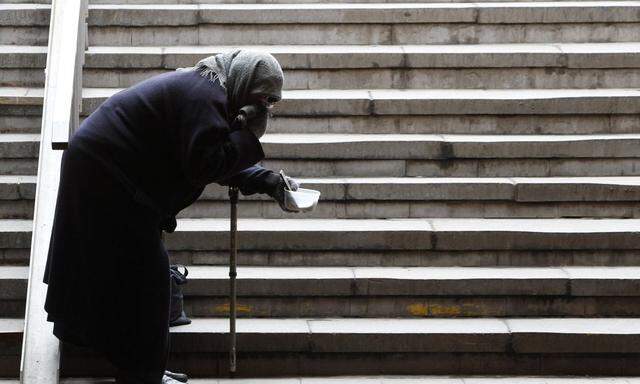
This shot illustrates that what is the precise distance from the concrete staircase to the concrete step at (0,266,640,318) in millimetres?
11

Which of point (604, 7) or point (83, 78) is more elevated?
point (604, 7)

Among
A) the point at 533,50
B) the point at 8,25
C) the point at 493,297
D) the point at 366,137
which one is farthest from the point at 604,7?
the point at 8,25

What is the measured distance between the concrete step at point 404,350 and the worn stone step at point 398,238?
0.59 meters

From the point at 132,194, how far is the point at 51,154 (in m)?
1.49

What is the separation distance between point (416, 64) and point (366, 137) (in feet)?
2.43

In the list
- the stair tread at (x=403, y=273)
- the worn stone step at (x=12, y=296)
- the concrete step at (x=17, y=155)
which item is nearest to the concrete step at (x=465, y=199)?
the stair tread at (x=403, y=273)

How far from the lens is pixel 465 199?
23.0ft

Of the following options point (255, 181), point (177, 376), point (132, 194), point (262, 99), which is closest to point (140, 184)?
point (132, 194)

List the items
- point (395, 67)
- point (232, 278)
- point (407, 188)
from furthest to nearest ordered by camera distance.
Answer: point (395, 67), point (407, 188), point (232, 278)

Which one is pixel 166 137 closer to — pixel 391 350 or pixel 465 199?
pixel 391 350

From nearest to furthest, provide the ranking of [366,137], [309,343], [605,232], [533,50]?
[309,343] < [605,232] < [366,137] < [533,50]

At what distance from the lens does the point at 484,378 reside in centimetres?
618

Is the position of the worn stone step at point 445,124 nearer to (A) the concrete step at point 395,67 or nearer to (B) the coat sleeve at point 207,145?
(A) the concrete step at point 395,67

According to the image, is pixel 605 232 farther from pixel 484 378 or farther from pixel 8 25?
pixel 8 25
